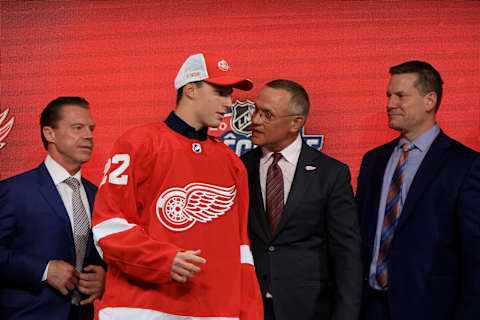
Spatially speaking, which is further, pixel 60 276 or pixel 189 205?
pixel 60 276

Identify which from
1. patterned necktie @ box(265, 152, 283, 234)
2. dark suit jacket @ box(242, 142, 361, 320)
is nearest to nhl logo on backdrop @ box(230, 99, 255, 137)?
patterned necktie @ box(265, 152, 283, 234)

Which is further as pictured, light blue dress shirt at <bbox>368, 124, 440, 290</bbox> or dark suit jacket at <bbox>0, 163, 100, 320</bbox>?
light blue dress shirt at <bbox>368, 124, 440, 290</bbox>

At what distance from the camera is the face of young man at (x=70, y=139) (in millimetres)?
2908

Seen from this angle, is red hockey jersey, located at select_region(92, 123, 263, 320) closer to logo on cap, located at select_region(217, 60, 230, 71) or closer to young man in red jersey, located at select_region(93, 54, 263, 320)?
young man in red jersey, located at select_region(93, 54, 263, 320)

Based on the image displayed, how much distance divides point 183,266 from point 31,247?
110cm

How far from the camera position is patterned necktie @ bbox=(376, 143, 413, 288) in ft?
9.01

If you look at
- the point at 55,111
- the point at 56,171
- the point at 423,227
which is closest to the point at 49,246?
the point at 56,171

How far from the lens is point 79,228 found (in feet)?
9.07

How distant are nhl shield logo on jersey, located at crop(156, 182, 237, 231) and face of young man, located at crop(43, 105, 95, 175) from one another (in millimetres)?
982

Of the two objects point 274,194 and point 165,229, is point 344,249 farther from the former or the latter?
point 165,229

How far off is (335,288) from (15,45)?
263 centimetres

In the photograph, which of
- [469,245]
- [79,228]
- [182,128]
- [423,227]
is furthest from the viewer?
[79,228]

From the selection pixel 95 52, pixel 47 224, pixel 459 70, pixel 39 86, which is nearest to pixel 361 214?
pixel 459 70

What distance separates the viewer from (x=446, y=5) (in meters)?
3.68
